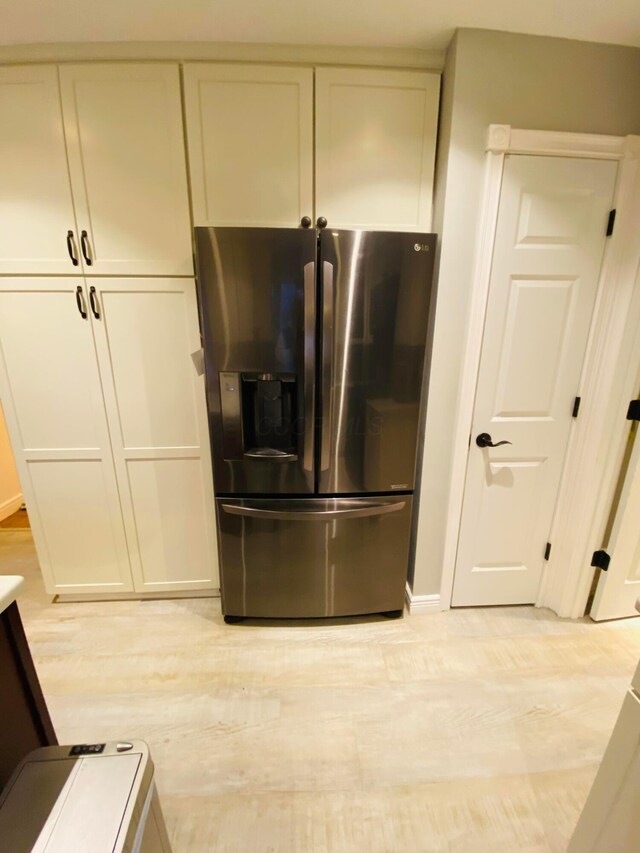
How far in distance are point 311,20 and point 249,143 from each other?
0.43 meters

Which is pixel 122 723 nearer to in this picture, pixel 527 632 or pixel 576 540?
pixel 527 632

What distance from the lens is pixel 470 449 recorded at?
70.5 inches

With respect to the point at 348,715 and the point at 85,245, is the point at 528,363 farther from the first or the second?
the point at 85,245

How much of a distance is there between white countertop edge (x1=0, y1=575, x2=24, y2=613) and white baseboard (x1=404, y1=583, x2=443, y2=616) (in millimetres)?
1709

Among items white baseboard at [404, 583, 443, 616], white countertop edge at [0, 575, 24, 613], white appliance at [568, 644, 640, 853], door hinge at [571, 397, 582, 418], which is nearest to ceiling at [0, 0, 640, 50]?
door hinge at [571, 397, 582, 418]

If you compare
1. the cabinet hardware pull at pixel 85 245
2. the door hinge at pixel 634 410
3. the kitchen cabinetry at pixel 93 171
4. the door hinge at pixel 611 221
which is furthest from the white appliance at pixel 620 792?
the cabinet hardware pull at pixel 85 245

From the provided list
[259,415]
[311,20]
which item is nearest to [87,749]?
[259,415]

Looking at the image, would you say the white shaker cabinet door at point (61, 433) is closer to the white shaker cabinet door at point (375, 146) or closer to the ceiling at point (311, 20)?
the ceiling at point (311, 20)

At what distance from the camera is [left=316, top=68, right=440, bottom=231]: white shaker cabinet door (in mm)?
1489

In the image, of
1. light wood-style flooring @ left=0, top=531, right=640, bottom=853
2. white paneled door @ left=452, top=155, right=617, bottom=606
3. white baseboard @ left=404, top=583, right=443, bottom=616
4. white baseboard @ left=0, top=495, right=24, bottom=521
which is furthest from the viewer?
white baseboard @ left=0, top=495, right=24, bottom=521

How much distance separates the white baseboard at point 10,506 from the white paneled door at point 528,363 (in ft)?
10.9

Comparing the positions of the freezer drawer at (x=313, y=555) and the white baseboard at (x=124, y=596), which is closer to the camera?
the freezer drawer at (x=313, y=555)

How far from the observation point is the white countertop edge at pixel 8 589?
0.77 m

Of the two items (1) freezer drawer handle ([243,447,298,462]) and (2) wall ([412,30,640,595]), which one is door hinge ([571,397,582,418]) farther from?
(1) freezer drawer handle ([243,447,298,462])
